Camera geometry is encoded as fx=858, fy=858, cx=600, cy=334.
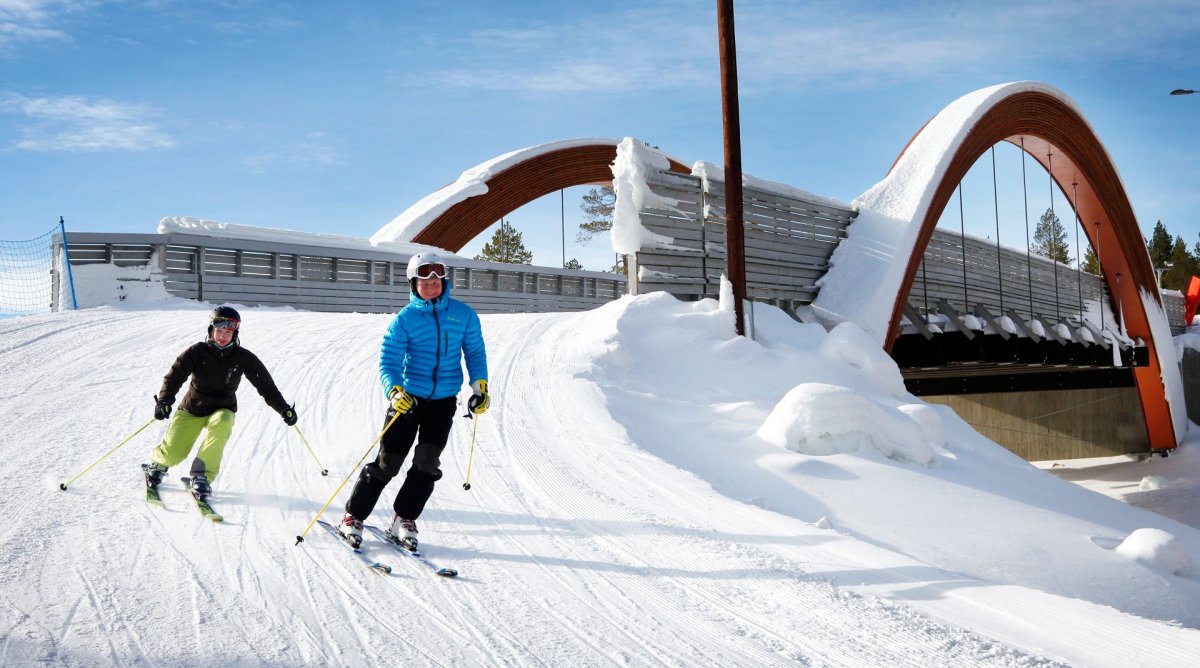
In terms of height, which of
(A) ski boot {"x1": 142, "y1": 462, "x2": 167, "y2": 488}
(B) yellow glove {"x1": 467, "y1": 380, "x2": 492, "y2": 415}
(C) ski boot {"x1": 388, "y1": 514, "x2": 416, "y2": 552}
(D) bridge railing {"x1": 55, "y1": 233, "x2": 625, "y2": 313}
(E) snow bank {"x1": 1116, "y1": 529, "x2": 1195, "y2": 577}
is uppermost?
(D) bridge railing {"x1": 55, "y1": 233, "x2": 625, "y2": 313}

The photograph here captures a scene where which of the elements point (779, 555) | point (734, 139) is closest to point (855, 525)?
point (779, 555)

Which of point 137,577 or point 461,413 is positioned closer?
point 137,577

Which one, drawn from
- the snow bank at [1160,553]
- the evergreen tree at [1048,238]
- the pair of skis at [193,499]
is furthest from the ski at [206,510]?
the evergreen tree at [1048,238]

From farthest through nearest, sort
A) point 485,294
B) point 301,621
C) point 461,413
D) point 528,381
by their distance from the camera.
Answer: point 485,294
point 528,381
point 461,413
point 301,621

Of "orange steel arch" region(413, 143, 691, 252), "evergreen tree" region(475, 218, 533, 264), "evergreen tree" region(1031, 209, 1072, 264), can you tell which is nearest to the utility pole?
"orange steel arch" region(413, 143, 691, 252)

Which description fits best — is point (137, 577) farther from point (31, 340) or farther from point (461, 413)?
point (31, 340)

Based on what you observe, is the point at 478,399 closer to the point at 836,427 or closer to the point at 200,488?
the point at 200,488

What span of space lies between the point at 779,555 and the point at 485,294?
2105 cm

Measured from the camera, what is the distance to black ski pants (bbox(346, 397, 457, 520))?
16.4 feet

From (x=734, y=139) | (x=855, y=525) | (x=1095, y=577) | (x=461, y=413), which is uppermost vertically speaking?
(x=734, y=139)

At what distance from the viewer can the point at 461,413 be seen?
886 cm

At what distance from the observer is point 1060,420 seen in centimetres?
3031

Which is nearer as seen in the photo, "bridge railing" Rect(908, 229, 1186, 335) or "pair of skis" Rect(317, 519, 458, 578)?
"pair of skis" Rect(317, 519, 458, 578)

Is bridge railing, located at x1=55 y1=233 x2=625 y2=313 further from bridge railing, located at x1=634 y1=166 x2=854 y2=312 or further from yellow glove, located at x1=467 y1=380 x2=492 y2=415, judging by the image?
yellow glove, located at x1=467 y1=380 x2=492 y2=415
